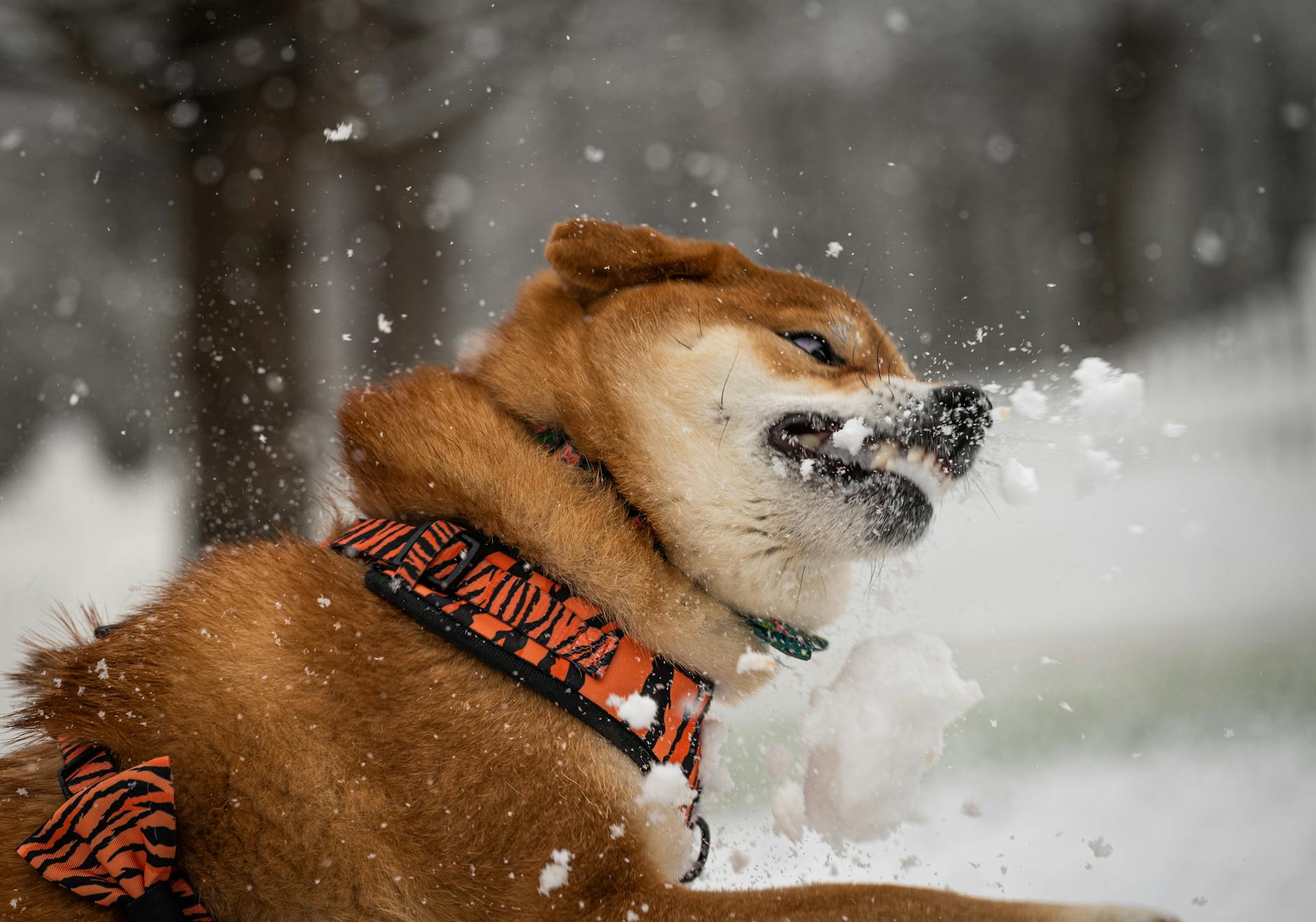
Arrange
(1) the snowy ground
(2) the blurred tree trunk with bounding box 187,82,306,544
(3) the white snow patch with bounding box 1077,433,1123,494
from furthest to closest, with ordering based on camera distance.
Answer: (2) the blurred tree trunk with bounding box 187,82,306,544 < (1) the snowy ground < (3) the white snow patch with bounding box 1077,433,1123,494

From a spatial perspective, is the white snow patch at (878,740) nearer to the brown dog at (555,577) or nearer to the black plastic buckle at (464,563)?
the brown dog at (555,577)

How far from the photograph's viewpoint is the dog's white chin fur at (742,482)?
4.91 ft

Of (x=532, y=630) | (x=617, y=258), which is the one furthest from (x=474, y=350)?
(x=532, y=630)

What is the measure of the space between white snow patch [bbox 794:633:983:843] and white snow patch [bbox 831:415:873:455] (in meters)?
0.46

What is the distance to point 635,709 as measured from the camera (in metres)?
1.25

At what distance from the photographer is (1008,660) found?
2762 millimetres

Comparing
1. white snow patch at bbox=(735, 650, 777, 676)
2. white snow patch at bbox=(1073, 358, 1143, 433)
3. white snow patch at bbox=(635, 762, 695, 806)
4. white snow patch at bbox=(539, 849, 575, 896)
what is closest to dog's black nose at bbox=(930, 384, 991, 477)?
white snow patch at bbox=(1073, 358, 1143, 433)

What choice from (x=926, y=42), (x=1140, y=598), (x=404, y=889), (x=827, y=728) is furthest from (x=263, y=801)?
(x=926, y=42)

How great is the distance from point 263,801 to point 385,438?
0.70 metres

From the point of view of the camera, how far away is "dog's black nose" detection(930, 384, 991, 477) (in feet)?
5.17

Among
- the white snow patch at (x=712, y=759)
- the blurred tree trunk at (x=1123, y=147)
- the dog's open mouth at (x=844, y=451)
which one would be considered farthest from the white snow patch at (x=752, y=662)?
the blurred tree trunk at (x=1123, y=147)

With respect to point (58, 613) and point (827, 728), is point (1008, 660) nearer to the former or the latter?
point (827, 728)

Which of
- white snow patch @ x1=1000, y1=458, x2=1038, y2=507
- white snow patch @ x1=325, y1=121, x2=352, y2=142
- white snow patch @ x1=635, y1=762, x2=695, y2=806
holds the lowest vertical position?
white snow patch @ x1=635, y1=762, x2=695, y2=806

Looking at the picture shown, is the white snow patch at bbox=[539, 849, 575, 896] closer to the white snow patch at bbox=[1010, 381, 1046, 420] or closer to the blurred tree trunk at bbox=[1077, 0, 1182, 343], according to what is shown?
the white snow patch at bbox=[1010, 381, 1046, 420]
